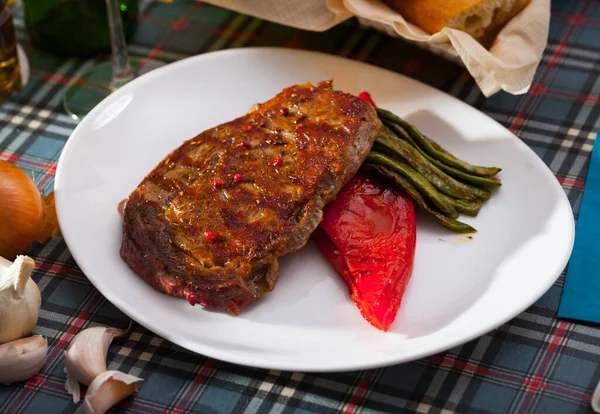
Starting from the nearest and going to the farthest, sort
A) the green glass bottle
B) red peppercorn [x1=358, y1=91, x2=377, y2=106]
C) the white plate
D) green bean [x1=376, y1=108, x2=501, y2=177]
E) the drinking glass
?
the white plate
green bean [x1=376, y1=108, x2=501, y2=177]
red peppercorn [x1=358, y1=91, x2=377, y2=106]
the drinking glass
the green glass bottle

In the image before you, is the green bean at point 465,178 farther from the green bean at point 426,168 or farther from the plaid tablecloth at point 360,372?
the plaid tablecloth at point 360,372

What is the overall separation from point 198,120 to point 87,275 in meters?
1.27

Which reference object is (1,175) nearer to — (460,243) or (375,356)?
(375,356)

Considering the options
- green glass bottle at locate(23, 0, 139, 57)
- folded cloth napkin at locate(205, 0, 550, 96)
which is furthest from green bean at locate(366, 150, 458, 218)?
green glass bottle at locate(23, 0, 139, 57)

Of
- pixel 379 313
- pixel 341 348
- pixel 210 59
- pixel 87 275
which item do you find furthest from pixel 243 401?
pixel 210 59

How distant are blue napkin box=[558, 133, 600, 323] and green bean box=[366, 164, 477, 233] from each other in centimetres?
48

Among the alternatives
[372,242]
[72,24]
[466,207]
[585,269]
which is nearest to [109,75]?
[72,24]

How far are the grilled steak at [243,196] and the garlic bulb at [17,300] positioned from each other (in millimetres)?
455

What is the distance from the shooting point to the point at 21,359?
3365 mm

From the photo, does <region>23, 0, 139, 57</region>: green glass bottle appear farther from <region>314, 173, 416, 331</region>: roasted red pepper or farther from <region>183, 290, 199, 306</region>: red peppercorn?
<region>183, 290, 199, 306</region>: red peppercorn

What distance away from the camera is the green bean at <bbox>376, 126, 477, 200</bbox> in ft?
13.2

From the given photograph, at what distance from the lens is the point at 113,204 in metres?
4.07

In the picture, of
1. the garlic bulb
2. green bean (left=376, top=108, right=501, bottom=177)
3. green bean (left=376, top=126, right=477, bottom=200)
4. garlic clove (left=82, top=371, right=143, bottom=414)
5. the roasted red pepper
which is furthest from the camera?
green bean (left=376, top=108, right=501, bottom=177)

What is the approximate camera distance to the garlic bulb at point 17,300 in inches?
131
